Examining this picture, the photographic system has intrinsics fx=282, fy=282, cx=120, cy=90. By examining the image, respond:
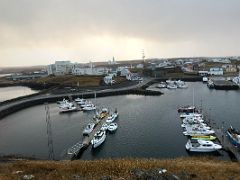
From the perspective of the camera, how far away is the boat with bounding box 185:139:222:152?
24.8 m

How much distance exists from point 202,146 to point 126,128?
1085cm

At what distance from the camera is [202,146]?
25391 millimetres

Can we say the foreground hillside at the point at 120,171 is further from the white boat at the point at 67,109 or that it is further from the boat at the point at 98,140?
the white boat at the point at 67,109

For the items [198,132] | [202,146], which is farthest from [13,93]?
[202,146]

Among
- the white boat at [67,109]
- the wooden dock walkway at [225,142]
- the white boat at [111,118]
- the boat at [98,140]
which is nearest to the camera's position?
the wooden dock walkway at [225,142]

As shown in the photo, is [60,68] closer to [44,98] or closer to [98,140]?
[44,98]

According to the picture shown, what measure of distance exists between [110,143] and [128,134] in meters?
3.31

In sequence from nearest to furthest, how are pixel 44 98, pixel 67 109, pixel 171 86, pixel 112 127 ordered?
pixel 112 127 → pixel 67 109 → pixel 44 98 → pixel 171 86

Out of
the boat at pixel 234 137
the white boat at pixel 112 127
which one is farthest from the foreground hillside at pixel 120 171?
the white boat at pixel 112 127

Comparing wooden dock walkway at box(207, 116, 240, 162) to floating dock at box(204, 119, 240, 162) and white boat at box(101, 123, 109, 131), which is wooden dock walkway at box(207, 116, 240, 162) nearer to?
floating dock at box(204, 119, 240, 162)

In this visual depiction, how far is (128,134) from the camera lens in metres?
31.3

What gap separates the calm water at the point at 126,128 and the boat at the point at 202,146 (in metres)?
0.72

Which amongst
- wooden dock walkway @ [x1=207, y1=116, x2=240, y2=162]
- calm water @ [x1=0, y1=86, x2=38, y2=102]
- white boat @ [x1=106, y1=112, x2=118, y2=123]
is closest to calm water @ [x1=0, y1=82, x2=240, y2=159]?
white boat @ [x1=106, y1=112, x2=118, y2=123]

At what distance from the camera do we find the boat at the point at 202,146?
2484 centimetres
